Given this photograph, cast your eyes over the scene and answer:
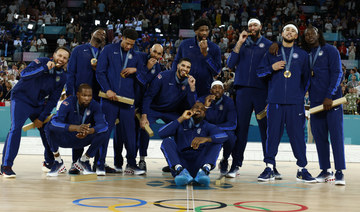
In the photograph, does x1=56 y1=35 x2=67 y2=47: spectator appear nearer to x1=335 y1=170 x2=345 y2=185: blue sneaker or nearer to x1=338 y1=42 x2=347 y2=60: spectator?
x1=338 y1=42 x2=347 y2=60: spectator

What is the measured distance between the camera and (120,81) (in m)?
7.13

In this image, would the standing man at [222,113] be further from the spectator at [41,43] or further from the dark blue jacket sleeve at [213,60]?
the spectator at [41,43]

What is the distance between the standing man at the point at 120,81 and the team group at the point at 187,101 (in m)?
0.01

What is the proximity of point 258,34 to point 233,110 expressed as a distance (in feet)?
3.78

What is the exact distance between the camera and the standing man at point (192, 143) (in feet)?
20.8

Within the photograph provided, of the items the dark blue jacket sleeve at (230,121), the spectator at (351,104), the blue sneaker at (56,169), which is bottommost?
the blue sneaker at (56,169)

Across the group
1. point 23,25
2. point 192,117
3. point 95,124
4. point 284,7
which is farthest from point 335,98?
point 284,7

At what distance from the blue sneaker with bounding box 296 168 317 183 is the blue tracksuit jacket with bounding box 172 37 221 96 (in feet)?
6.21

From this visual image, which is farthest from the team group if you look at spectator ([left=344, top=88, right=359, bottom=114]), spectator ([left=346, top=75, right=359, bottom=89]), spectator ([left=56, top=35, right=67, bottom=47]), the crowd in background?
spectator ([left=56, top=35, right=67, bottom=47])

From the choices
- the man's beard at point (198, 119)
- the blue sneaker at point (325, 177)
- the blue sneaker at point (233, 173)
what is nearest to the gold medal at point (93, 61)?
the man's beard at point (198, 119)

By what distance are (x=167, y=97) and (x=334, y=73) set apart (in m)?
2.41

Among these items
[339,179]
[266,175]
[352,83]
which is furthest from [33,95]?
[352,83]

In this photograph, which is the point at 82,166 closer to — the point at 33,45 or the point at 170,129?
the point at 170,129

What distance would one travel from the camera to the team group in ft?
21.9
